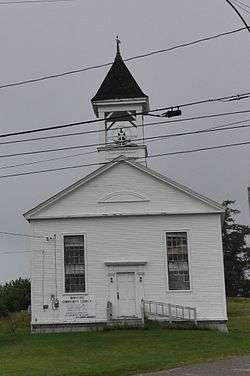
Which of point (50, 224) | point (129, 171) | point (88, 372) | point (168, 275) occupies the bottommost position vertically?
point (88, 372)

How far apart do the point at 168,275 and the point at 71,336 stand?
5765 millimetres

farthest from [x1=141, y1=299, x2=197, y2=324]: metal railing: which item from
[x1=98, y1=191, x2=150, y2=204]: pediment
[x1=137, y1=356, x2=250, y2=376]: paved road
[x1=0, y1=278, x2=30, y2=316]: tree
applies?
[x1=0, y1=278, x2=30, y2=316]: tree

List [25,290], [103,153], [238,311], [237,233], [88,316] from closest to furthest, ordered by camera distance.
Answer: [88,316] → [103,153] → [238,311] → [25,290] → [237,233]

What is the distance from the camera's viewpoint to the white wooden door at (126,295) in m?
31.7

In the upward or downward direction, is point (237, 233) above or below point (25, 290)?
above

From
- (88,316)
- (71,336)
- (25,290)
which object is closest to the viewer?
(71,336)

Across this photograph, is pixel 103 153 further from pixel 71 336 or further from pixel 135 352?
pixel 135 352

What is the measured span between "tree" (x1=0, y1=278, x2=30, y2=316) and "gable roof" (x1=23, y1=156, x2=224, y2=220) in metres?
15.8

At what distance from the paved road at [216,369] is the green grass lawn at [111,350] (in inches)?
26.8

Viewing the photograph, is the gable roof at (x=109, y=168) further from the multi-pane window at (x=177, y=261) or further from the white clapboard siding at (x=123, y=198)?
the multi-pane window at (x=177, y=261)

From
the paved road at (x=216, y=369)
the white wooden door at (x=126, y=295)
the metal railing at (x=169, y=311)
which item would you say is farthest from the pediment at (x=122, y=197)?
the paved road at (x=216, y=369)

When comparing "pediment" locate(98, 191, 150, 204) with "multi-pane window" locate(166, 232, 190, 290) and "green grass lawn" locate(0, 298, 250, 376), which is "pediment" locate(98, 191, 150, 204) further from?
"green grass lawn" locate(0, 298, 250, 376)

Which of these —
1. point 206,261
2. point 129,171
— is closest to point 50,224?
point 129,171

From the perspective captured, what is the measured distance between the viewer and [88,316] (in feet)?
103
